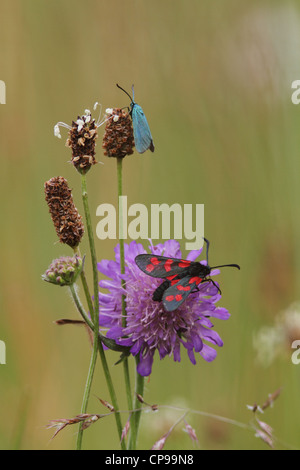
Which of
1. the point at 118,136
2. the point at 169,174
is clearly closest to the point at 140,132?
the point at 118,136

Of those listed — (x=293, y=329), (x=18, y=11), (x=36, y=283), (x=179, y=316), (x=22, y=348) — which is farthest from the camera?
(x=18, y=11)

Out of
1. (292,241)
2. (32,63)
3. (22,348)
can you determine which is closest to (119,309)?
(292,241)

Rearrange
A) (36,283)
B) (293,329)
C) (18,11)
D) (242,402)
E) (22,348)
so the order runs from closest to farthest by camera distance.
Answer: (293,329), (242,402), (22,348), (36,283), (18,11)

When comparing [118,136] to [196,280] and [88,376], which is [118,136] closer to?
[196,280]

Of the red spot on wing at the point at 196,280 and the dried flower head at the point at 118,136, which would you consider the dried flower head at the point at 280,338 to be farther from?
the dried flower head at the point at 118,136

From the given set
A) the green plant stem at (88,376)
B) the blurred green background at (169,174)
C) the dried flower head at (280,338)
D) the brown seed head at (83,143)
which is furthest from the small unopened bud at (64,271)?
the dried flower head at (280,338)

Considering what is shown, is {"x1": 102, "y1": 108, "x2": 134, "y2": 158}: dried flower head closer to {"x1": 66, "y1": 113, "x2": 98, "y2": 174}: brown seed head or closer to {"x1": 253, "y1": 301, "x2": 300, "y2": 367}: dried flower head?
{"x1": 66, "y1": 113, "x2": 98, "y2": 174}: brown seed head
